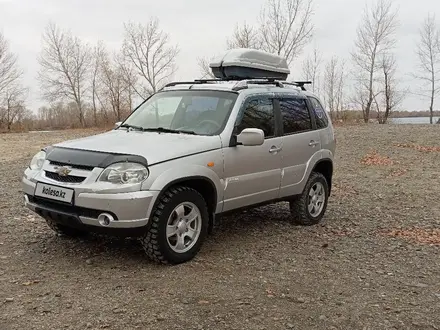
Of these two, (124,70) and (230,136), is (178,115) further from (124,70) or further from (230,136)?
(124,70)

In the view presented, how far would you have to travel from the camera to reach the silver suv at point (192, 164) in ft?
13.6

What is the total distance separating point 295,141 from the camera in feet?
19.2

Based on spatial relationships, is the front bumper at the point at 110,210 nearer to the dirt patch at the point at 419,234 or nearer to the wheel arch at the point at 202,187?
the wheel arch at the point at 202,187

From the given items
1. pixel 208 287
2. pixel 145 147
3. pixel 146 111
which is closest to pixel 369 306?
pixel 208 287

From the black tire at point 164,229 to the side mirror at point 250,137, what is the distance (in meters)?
0.78

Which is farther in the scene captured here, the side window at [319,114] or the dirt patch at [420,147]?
the dirt patch at [420,147]

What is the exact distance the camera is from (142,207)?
13.5 feet

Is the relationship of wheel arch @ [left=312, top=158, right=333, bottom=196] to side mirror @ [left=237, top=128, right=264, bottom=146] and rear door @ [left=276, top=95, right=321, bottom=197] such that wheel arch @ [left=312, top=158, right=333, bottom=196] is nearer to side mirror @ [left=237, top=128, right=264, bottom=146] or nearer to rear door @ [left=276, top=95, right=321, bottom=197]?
rear door @ [left=276, top=95, right=321, bottom=197]

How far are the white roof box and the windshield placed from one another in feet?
3.07

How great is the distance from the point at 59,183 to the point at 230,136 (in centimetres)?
179

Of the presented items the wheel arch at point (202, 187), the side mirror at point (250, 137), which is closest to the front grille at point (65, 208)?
the wheel arch at point (202, 187)

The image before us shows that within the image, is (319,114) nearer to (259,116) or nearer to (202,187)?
(259,116)

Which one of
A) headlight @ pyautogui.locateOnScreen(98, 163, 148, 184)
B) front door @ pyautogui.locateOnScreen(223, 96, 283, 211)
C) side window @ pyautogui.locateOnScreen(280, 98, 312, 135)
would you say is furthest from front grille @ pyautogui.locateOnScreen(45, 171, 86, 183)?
side window @ pyautogui.locateOnScreen(280, 98, 312, 135)

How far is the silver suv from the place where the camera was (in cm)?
416
